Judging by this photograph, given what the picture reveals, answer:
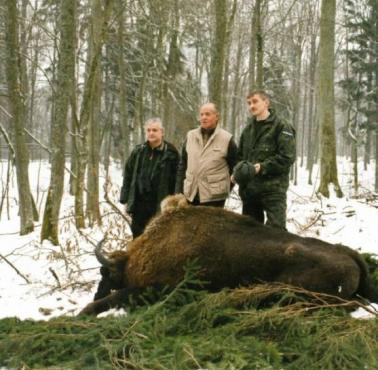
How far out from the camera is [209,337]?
12.4ft

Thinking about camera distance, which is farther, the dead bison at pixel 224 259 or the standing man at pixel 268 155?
the standing man at pixel 268 155

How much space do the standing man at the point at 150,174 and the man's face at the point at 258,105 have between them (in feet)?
4.11

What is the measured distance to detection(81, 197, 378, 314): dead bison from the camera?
4582mm

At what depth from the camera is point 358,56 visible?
94.8 ft

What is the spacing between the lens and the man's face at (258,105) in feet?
18.1

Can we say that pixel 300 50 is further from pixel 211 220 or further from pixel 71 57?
pixel 211 220

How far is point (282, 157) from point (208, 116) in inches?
38.5

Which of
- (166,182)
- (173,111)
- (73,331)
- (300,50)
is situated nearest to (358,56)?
(300,50)

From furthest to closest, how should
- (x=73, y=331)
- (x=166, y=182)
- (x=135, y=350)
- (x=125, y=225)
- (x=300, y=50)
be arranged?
(x=300, y=50) → (x=125, y=225) → (x=166, y=182) → (x=73, y=331) → (x=135, y=350)

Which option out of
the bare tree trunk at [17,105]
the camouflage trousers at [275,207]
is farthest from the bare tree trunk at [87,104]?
the camouflage trousers at [275,207]

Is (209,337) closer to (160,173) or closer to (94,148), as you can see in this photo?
(160,173)

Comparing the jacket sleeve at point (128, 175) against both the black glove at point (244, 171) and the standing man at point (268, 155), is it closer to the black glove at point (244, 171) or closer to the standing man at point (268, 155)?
the standing man at point (268, 155)

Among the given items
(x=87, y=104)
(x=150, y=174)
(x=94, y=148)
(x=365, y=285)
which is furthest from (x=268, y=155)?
(x=94, y=148)

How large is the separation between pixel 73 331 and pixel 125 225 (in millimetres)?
4571
